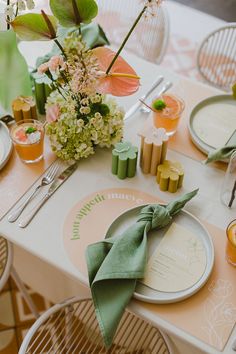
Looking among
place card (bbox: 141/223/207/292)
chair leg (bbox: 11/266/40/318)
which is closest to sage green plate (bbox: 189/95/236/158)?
place card (bbox: 141/223/207/292)

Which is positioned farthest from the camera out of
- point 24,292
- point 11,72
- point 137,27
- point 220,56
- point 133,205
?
point 137,27

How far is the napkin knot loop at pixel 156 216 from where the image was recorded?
127cm

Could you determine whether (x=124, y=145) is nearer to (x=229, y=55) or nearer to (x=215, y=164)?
(x=215, y=164)

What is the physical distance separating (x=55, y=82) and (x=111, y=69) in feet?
0.52

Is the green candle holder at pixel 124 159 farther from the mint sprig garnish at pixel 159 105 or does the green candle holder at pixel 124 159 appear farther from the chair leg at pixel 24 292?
the chair leg at pixel 24 292

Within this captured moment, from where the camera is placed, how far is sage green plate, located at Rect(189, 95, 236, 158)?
5.02 ft

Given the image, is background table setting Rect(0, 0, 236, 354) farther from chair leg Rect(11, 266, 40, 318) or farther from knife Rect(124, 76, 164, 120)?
chair leg Rect(11, 266, 40, 318)

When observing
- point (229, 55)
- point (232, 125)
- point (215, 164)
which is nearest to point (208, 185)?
point (215, 164)

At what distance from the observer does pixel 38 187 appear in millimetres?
1405

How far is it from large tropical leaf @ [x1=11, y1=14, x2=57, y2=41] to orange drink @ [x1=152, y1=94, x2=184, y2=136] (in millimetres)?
418

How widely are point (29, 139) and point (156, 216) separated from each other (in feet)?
1.45

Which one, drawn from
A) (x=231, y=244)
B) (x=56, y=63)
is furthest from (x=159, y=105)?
(x=231, y=244)

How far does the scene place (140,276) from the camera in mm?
1164

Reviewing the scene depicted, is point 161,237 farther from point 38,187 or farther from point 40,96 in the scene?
point 40,96
